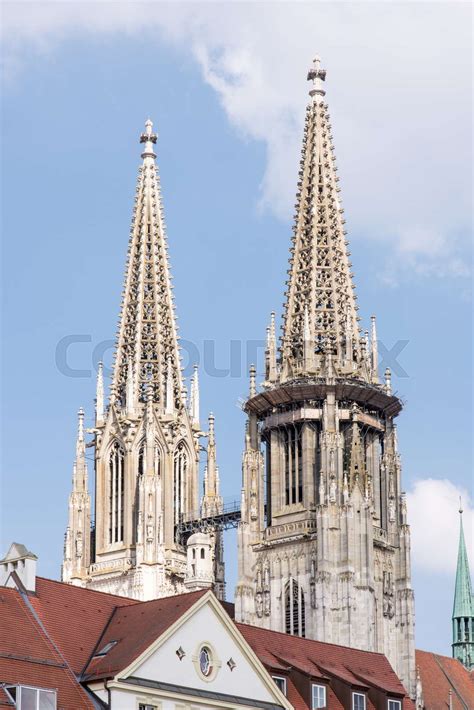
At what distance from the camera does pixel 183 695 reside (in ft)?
195

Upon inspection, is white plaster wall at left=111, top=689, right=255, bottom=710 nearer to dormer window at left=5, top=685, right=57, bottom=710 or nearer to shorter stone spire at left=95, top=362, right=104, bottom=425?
dormer window at left=5, top=685, right=57, bottom=710

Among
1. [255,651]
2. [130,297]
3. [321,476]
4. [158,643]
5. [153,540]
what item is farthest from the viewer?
[130,297]

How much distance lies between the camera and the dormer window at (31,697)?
54.5 m

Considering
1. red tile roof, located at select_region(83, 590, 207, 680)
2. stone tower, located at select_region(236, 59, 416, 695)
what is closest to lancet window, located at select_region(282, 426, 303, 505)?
stone tower, located at select_region(236, 59, 416, 695)

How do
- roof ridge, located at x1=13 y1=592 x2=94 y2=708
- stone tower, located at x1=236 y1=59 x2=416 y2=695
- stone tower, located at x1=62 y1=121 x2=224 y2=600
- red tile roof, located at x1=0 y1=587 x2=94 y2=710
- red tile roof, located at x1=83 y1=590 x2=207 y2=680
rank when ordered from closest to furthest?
red tile roof, located at x1=0 y1=587 x2=94 y2=710 < roof ridge, located at x1=13 y1=592 x2=94 y2=708 < red tile roof, located at x1=83 y1=590 x2=207 y2=680 < stone tower, located at x1=236 y1=59 x2=416 y2=695 < stone tower, located at x1=62 y1=121 x2=224 y2=600

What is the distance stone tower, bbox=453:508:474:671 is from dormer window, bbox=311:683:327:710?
324 ft

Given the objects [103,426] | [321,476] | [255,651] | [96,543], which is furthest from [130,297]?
[255,651]

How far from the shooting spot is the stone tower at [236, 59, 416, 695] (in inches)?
4542

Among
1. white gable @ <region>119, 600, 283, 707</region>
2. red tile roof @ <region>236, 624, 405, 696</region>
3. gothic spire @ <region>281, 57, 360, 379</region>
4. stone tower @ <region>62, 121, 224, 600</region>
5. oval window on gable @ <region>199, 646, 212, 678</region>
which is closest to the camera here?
white gable @ <region>119, 600, 283, 707</region>

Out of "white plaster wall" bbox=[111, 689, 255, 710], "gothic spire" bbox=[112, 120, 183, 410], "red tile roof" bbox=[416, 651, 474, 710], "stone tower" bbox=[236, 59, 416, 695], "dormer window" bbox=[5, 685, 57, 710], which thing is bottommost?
"dormer window" bbox=[5, 685, 57, 710]

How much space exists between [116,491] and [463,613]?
159 feet

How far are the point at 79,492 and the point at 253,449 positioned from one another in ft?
55.1

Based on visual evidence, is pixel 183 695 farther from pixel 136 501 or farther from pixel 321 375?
pixel 136 501

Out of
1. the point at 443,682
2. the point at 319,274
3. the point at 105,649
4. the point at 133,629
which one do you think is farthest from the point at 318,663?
the point at 443,682
